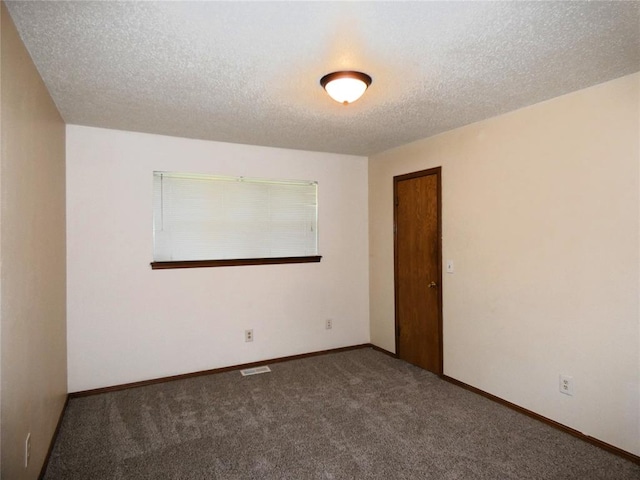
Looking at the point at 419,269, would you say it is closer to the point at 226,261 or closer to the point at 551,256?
the point at 551,256

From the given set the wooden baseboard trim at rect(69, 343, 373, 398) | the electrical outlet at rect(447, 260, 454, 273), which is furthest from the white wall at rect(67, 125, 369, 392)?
the electrical outlet at rect(447, 260, 454, 273)

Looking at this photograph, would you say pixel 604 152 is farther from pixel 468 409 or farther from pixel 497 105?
pixel 468 409

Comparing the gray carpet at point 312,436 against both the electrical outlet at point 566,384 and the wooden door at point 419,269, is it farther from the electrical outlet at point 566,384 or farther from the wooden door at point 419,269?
the wooden door at point 419,269

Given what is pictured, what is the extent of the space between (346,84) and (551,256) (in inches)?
75.4

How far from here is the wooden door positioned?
12.2ft

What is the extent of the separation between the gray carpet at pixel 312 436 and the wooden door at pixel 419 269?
438mm

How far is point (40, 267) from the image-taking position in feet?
7.38

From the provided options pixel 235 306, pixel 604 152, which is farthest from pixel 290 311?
pixel 604 152

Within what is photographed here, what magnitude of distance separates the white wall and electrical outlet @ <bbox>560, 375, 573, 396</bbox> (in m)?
2.39

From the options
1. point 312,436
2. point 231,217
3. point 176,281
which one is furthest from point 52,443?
point 231,217

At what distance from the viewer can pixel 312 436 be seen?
8.51 feet

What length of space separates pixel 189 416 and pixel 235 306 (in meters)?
1.25

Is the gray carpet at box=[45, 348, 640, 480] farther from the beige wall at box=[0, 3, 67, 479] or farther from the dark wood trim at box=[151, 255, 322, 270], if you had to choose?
the dark wood trim at box=[151, 255, 322, 270]

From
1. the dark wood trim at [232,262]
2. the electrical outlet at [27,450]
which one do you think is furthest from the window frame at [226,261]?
the electrical outlet at [27,450]
